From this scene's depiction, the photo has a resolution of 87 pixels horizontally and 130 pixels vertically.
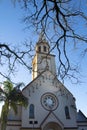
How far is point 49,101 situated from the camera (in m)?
31.6

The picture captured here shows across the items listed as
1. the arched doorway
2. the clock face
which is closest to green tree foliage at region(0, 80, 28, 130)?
the arched doorway

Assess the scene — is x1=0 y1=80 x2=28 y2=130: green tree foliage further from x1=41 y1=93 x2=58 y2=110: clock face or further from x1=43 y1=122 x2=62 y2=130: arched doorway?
x1=41 y1=93 x2=58 y2=110: clock face

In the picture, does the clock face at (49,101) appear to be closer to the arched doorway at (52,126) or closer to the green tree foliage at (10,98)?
the arched doorway at (52,126)

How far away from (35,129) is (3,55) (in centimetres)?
2028

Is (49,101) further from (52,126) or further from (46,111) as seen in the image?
(52,126)

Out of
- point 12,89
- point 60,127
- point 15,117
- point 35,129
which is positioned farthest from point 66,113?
point 12,89

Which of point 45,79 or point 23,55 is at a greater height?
point 45,79

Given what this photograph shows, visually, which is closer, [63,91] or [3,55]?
[3,55]

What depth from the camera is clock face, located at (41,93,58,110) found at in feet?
101

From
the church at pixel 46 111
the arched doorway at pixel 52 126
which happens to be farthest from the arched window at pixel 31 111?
the arched doorway at pixel 52 126

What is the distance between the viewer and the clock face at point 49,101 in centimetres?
3064

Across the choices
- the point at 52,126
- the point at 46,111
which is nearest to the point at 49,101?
the point at 46,111

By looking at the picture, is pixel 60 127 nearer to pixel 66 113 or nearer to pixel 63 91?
pixel 66 113

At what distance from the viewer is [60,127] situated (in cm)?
2803
